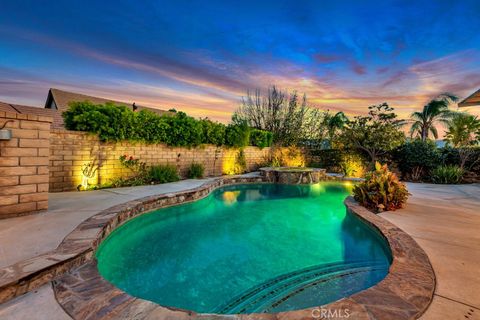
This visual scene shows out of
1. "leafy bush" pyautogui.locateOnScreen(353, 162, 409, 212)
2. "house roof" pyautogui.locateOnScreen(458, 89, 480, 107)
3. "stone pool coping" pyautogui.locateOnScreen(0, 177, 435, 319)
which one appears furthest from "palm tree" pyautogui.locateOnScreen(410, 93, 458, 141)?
"stone pool coping" pyautogui.locateOnScreen(0, 177, 435, 319)

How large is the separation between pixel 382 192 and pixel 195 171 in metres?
6.92

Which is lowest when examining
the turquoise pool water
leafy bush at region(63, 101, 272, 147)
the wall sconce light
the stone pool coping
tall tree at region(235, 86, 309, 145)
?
the turquoise pool water

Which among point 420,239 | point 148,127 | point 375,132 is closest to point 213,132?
point 148,127

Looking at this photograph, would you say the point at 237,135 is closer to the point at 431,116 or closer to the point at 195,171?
the point at 195,171

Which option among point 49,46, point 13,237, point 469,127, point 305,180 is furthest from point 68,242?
point 469,127

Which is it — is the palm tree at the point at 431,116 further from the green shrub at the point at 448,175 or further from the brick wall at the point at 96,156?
the brick wall at the point at 96,156

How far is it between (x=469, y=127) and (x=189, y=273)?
1283 centimetres

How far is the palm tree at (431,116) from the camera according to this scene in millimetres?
18047

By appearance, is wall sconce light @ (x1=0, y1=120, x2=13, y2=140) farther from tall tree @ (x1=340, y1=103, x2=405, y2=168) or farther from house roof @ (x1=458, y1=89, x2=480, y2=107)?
tall tree @ (x1=340, y1=103, x2=405, y2=168)

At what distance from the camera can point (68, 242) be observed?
8.39 ft

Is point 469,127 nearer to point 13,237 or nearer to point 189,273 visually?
point 189,273

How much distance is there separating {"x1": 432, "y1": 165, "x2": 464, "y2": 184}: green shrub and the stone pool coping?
363 inches

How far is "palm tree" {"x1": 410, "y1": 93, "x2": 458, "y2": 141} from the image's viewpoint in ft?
59.2

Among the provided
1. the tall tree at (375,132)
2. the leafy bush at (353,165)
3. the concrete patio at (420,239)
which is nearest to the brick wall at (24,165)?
the concrete patio at (420,239)
